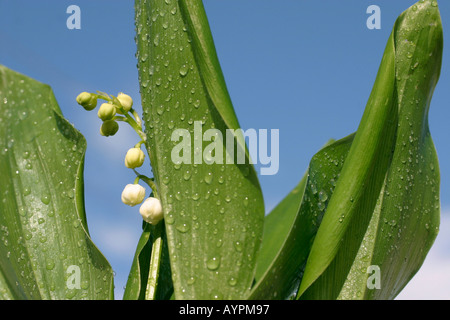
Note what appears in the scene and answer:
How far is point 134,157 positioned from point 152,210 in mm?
99

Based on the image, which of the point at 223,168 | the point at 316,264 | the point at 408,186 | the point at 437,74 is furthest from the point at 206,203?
the point at 437,74

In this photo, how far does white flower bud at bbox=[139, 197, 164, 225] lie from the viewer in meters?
0.66

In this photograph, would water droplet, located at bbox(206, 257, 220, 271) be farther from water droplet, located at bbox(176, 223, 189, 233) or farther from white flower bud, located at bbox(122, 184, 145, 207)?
white flower bud, located at bbox(122, 184, 145, 207)

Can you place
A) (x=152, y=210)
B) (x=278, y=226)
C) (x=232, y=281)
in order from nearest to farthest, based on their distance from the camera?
(x=232, y=281), (x=152, y=210), (x=278, y=226)

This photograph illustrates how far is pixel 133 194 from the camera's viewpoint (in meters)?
0.72

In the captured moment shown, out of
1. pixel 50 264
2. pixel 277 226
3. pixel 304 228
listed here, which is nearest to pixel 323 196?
pixel 304 228

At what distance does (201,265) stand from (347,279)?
0.19 m

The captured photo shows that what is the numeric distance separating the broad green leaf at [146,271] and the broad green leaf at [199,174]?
0.11 meters

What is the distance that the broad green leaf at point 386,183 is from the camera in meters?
0.60

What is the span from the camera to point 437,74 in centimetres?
68

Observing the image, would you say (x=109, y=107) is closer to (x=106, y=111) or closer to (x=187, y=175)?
(x=106, y=111)

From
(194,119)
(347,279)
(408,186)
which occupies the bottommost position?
(347,279)

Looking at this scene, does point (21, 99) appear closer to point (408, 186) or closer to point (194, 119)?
point (194, 119)

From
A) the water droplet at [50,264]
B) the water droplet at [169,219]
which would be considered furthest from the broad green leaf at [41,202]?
the water droplet at [169,219]
